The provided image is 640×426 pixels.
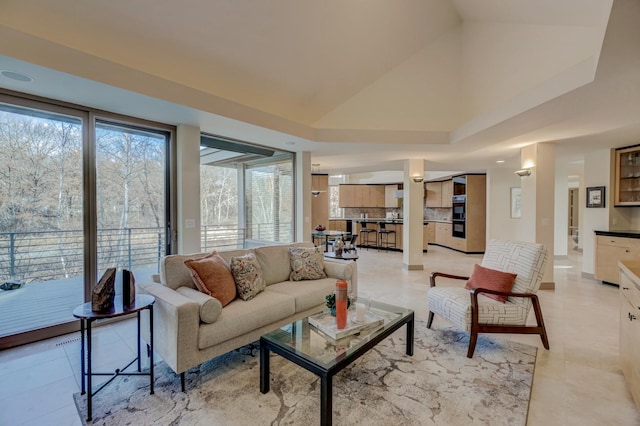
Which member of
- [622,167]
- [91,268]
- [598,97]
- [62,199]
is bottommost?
[91,268]

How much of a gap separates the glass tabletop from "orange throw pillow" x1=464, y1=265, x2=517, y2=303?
99 cm

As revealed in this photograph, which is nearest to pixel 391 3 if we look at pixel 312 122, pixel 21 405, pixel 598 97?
pixel 312 122

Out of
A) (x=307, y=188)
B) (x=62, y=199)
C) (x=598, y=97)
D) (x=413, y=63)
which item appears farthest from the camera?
(x=307, y=188)

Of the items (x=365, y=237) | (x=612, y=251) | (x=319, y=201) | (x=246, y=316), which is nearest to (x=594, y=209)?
(x=612, y=251)

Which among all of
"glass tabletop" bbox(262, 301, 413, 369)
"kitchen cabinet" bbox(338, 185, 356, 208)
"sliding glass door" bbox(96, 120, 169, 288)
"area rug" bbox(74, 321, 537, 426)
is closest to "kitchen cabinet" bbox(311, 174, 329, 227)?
"kitchen cabinet" bbox(338, 185, 356, 208)

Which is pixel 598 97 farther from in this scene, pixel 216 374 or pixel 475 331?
pixel 216 374

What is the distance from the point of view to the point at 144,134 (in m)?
3.62

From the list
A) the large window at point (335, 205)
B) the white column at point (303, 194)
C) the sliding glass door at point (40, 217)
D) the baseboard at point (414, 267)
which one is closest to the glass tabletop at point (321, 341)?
the sliding glass door at point (40, 217)

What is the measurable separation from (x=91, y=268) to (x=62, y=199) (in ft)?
2.55

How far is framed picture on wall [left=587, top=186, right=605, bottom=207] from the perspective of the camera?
522cm

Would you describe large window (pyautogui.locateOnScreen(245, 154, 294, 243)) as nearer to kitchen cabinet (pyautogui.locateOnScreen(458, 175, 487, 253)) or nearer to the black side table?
the black side table

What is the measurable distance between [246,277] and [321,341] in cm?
103

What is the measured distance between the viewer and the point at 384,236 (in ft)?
31.3

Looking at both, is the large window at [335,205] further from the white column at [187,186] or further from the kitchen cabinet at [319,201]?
the white column at [187,186]
